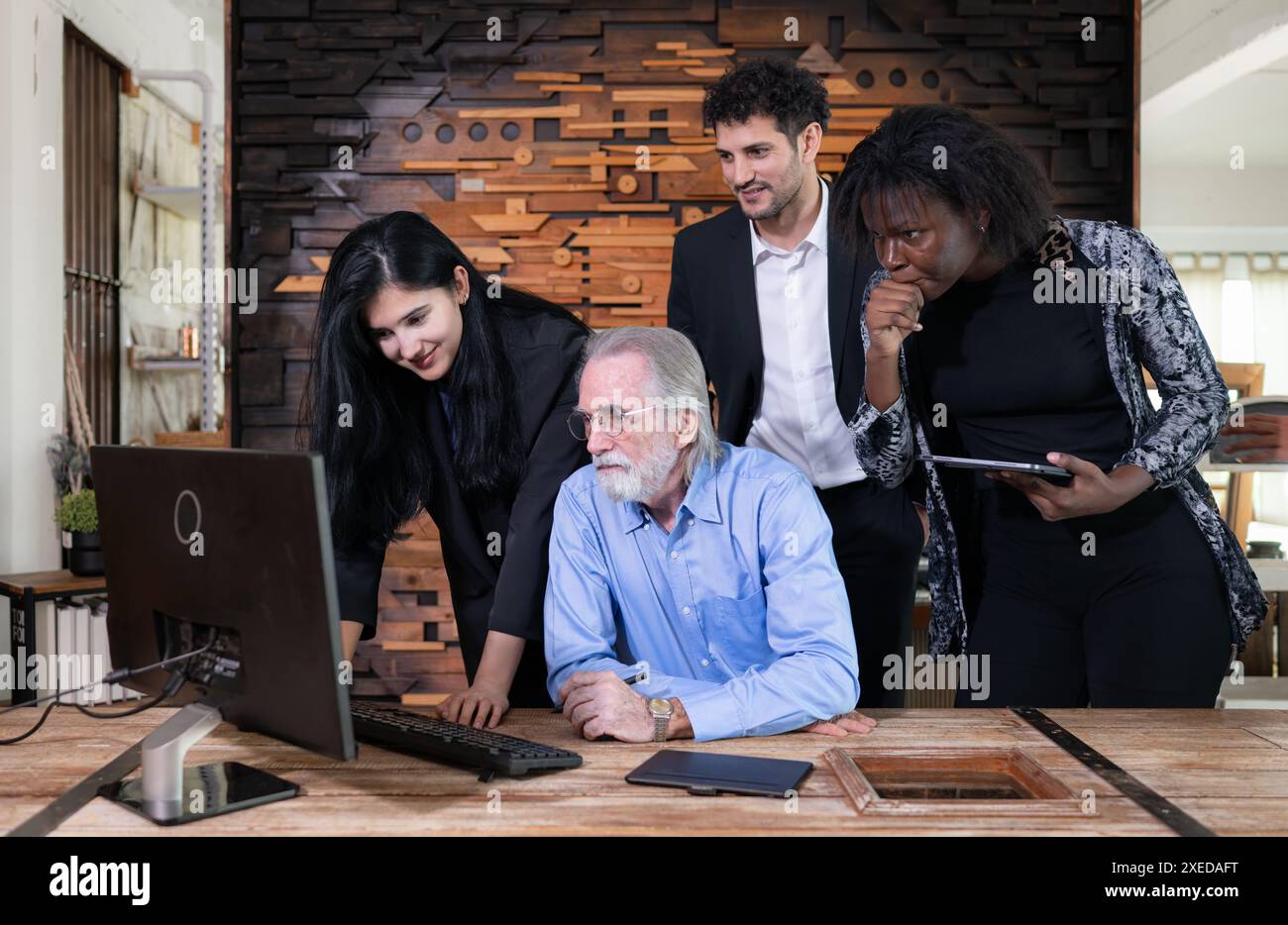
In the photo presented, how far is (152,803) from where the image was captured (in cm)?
126

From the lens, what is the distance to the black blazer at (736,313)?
239cm

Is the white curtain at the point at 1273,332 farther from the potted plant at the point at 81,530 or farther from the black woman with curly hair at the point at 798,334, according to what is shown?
the potted plant at the point at 81,530

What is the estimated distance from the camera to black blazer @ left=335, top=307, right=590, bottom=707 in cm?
201

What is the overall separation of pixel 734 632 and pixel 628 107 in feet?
9.62

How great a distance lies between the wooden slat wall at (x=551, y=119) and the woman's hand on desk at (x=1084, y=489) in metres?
2.64

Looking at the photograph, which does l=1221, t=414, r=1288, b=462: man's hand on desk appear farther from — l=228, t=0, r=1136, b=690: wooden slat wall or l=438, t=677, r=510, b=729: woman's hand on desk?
l=438, t=677, r=510, b=729: woman's hand on desk

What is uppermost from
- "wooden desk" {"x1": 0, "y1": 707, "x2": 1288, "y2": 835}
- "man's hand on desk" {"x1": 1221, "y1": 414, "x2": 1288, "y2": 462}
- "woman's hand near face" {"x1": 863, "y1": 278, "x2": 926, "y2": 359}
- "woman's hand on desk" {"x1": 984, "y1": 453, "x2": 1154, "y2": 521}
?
"woman's hand near face" {"x1": 863, "y1": 278, "x2": 926, "y2": 359}

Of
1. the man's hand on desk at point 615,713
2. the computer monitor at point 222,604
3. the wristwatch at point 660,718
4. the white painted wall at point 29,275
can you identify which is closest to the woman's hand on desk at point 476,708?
the man's hand on desk at point 615,713

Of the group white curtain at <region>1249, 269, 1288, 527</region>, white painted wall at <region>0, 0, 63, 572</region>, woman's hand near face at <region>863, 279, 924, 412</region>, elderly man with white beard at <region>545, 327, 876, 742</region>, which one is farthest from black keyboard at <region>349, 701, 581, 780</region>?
white curtain at <region>1249, 269, 1288, 527</region>

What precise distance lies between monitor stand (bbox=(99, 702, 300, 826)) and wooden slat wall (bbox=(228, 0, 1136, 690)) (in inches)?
116

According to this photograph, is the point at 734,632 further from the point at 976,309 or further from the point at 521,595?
the point at 976,309
